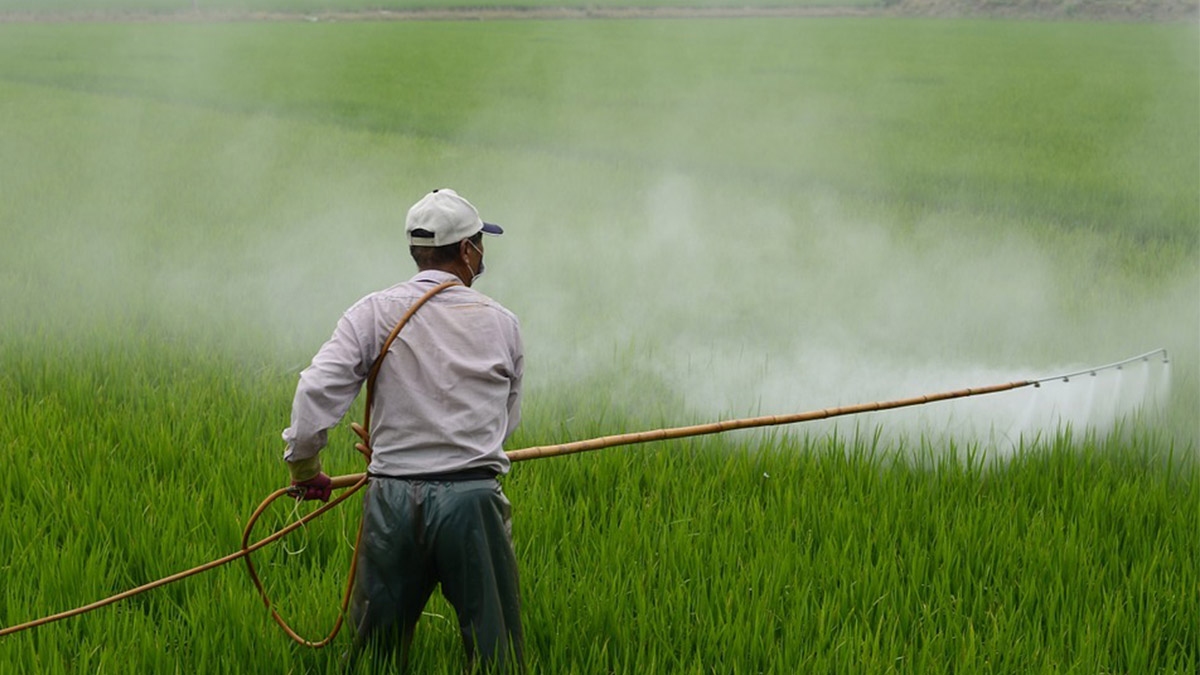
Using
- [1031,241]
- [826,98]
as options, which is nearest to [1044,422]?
[1031,241]

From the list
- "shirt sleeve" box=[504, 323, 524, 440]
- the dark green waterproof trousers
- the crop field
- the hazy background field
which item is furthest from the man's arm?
the hazy background field

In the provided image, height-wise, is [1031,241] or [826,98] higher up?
[826,98]

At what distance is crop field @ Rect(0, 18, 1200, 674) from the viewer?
2.88 meters

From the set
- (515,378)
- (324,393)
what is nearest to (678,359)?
(515,378)

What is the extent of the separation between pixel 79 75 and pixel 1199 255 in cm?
1449

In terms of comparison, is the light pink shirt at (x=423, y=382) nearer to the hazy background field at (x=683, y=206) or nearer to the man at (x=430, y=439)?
the man at (x=430, y=439)

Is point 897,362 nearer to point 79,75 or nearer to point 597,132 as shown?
point 597,132

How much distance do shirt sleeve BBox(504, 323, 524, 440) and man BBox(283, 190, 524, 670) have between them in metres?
0.01

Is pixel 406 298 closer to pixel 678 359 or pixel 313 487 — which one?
pixel 313 487

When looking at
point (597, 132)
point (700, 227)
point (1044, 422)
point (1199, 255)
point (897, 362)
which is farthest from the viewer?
point (597, 132)

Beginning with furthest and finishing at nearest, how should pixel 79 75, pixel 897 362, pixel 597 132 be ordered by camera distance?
pixel 79 75 → pixel 597 132 → pixel 897 362

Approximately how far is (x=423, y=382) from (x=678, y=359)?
9.56ft

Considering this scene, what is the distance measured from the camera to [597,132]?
12.7 metres

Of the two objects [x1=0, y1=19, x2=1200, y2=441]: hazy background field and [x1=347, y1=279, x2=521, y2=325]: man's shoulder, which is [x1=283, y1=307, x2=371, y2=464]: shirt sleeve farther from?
[x1=0, y1=19, x2=1200, y2=441]: hazy background field
